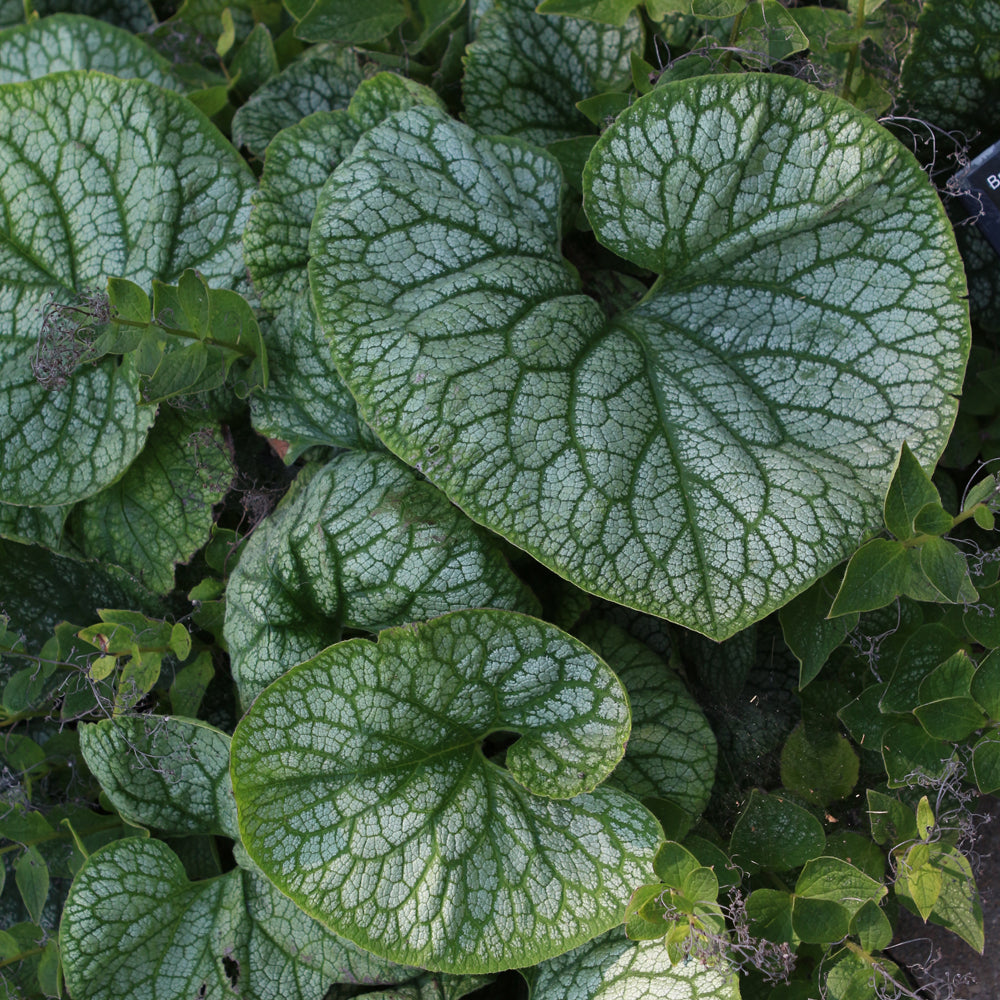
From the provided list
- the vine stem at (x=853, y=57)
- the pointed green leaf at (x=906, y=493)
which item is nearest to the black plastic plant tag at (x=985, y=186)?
the vine stem at (x=853, y=57)

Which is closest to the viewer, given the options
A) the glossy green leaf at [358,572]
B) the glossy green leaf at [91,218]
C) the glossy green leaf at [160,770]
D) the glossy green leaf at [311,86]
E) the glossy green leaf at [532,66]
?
the glossy green leaf at [358,572]

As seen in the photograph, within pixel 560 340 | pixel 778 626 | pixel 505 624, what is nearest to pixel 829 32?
pixel 560 340

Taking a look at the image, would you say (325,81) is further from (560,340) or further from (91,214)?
(560,340)

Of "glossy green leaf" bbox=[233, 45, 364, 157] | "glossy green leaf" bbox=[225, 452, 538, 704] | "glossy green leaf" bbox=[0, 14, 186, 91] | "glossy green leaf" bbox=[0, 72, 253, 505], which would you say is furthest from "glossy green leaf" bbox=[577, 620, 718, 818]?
"glossy green leaf" bbox=[0, 14, 186, 91]

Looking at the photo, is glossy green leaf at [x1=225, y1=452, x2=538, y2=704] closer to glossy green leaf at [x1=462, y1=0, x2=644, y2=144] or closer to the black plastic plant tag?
glossy green leaf at [x1=462, y1=0, x2=644, y2=144]

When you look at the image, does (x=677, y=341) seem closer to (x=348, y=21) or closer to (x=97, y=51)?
(x=348, y=21)

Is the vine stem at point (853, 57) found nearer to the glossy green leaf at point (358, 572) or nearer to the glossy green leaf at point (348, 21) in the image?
the glossy green leaf at point (348, 21)
